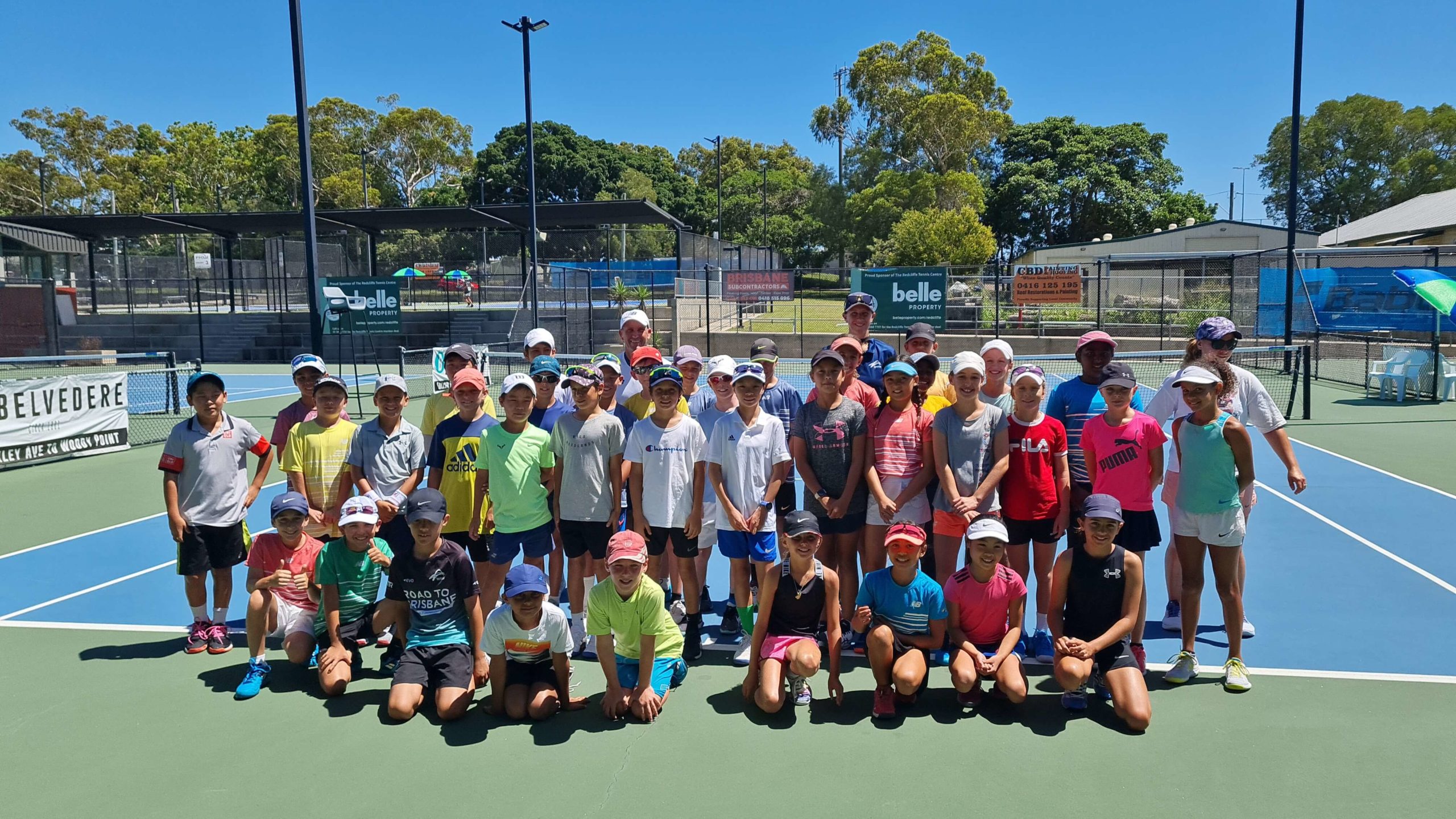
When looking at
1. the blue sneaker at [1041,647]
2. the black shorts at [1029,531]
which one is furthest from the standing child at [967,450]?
the blue sneaker at [1041,647]

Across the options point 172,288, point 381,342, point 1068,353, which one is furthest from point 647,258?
point 1068,353

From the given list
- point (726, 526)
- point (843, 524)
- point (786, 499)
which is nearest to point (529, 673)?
point (726, 526)

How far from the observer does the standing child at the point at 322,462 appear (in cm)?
558

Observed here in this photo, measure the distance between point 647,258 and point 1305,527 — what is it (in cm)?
3596

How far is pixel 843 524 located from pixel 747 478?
0.68m

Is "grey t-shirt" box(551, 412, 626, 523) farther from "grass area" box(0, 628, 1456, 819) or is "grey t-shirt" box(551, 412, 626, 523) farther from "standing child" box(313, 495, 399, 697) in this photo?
"grass area" box(0, 628, 1456, 819)

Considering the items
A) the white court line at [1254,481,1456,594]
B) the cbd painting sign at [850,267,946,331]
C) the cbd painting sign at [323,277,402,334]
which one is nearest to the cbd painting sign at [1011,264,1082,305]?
the cbd painting sign at [850,267,946,331]

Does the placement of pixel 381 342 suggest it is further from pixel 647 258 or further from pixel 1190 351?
pixel 1190 351

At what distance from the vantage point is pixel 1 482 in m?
11.0

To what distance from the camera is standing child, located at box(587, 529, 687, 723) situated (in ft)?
14.8

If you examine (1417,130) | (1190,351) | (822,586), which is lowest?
(822,586)

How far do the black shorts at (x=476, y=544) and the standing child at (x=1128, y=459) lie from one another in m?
3.61

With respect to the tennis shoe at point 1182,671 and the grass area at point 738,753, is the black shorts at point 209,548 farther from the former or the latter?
the tennis shoe at point 1182,671

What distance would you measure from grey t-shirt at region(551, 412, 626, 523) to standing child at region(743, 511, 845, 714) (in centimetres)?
124
